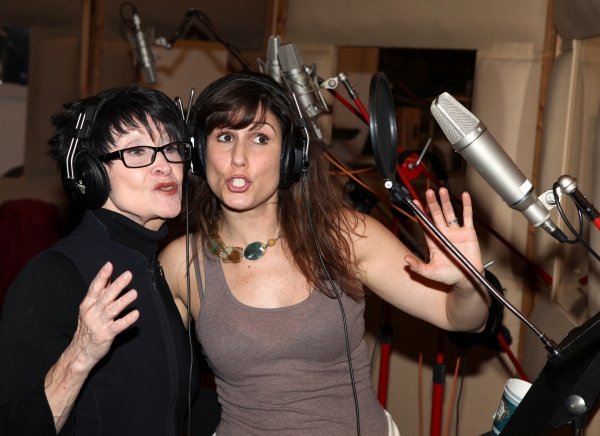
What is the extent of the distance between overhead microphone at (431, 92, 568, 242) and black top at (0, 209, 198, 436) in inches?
29.5

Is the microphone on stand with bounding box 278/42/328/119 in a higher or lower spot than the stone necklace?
higher

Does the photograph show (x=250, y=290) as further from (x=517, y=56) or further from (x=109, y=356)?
(x=517, y=56)

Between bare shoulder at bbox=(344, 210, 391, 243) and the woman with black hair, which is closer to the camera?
the woman with black hair

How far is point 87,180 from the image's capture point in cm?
140

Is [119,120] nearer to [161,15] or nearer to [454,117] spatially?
[454,117]

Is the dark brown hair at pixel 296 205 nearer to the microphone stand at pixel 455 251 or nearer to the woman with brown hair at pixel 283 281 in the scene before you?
the woman with brown hair at pixel 283 281

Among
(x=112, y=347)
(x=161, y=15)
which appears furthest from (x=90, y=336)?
(x=161, y=15)

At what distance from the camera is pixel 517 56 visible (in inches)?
108

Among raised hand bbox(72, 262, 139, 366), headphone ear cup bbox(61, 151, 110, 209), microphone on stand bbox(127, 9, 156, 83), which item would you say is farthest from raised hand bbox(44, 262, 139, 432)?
microphone on stand bbox(127, 9, 156, 83)

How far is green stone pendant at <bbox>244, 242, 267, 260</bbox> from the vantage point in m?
1.76

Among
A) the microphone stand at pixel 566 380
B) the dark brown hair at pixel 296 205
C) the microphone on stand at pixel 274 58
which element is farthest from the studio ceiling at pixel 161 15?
the microphone stand at pixel 566 380

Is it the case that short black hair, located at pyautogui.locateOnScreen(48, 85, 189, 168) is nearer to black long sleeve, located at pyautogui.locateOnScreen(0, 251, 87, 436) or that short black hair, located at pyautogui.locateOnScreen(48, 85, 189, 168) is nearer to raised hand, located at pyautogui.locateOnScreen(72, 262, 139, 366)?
black long sleeve, located at pyautogui.locateOnScreen(0, 251, 87, 436)

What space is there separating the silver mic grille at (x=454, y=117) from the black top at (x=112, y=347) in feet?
2.43

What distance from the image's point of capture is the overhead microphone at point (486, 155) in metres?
1.21
